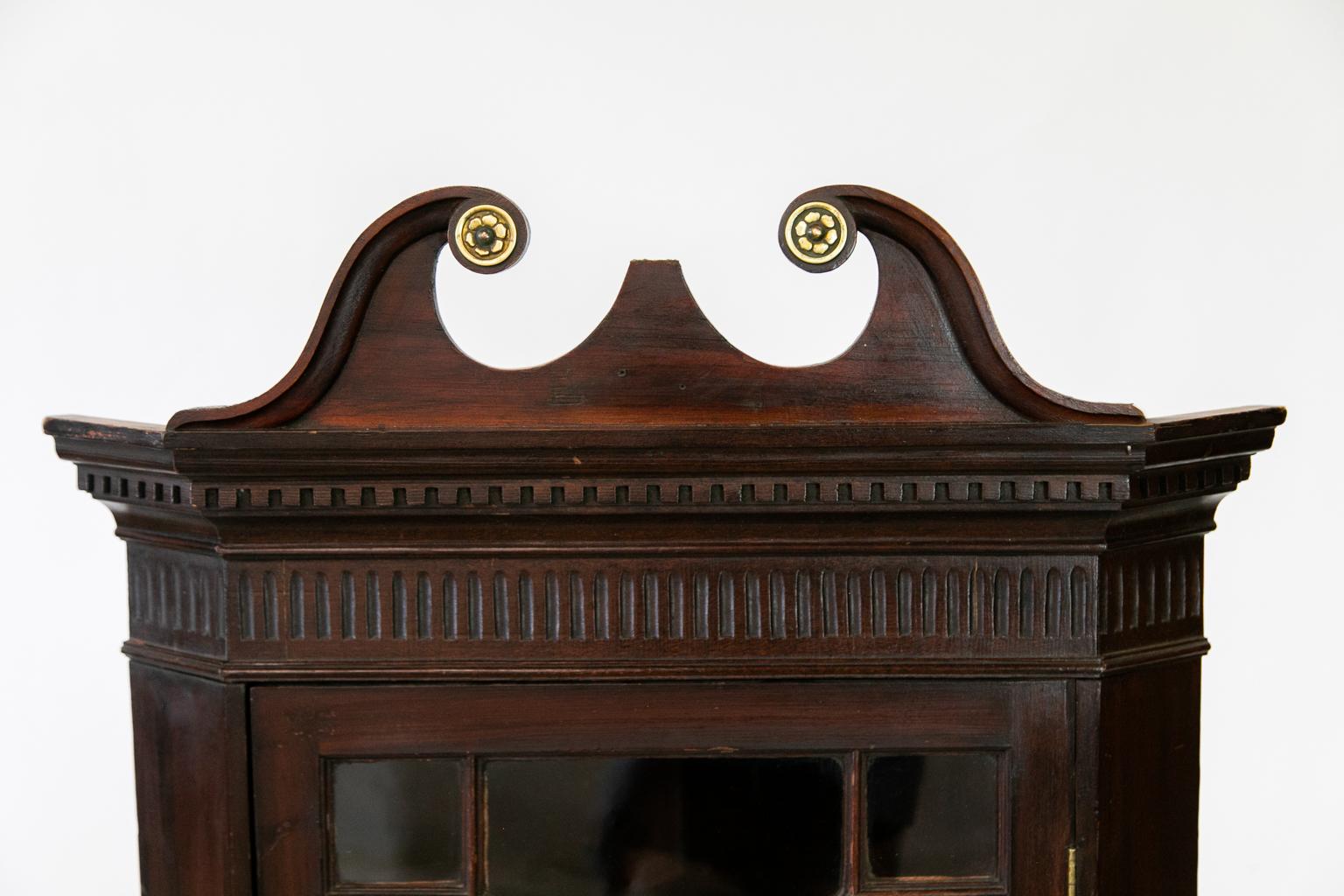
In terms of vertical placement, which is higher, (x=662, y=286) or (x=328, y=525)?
(x=662, y=286)

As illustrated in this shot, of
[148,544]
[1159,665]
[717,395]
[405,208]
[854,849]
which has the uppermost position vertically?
[405,208]

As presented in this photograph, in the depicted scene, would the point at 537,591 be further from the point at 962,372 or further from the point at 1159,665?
the point at 1159,665

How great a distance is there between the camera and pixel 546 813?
4.25 feet

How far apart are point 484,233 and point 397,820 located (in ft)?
1.66

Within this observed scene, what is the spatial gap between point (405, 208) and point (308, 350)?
14 cm

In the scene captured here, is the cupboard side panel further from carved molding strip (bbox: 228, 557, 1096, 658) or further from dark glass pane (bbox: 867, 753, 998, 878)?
dark glass pane (bbox: 867, 753, 998, 878)

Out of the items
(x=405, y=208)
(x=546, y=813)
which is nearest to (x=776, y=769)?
(x=546, y=813)

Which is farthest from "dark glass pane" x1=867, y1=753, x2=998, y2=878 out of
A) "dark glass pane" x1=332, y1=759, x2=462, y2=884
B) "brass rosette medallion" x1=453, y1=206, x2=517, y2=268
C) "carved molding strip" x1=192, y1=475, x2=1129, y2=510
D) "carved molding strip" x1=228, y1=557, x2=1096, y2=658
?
"brass rosette medallion" x1=453, y1=206, x2=517, y2=268

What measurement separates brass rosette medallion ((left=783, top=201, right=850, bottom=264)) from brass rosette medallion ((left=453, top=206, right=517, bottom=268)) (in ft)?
0.74

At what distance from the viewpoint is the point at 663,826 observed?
4.24 ft

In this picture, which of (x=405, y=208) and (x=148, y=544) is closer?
(x=405, y=208)

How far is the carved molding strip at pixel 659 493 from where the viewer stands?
47.6 inches

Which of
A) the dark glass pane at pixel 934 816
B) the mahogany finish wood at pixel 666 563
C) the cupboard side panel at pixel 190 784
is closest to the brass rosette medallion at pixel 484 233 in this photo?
the mahogany finish wood at pixel 666 563

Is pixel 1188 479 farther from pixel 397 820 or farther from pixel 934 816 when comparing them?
pixel 397 820
